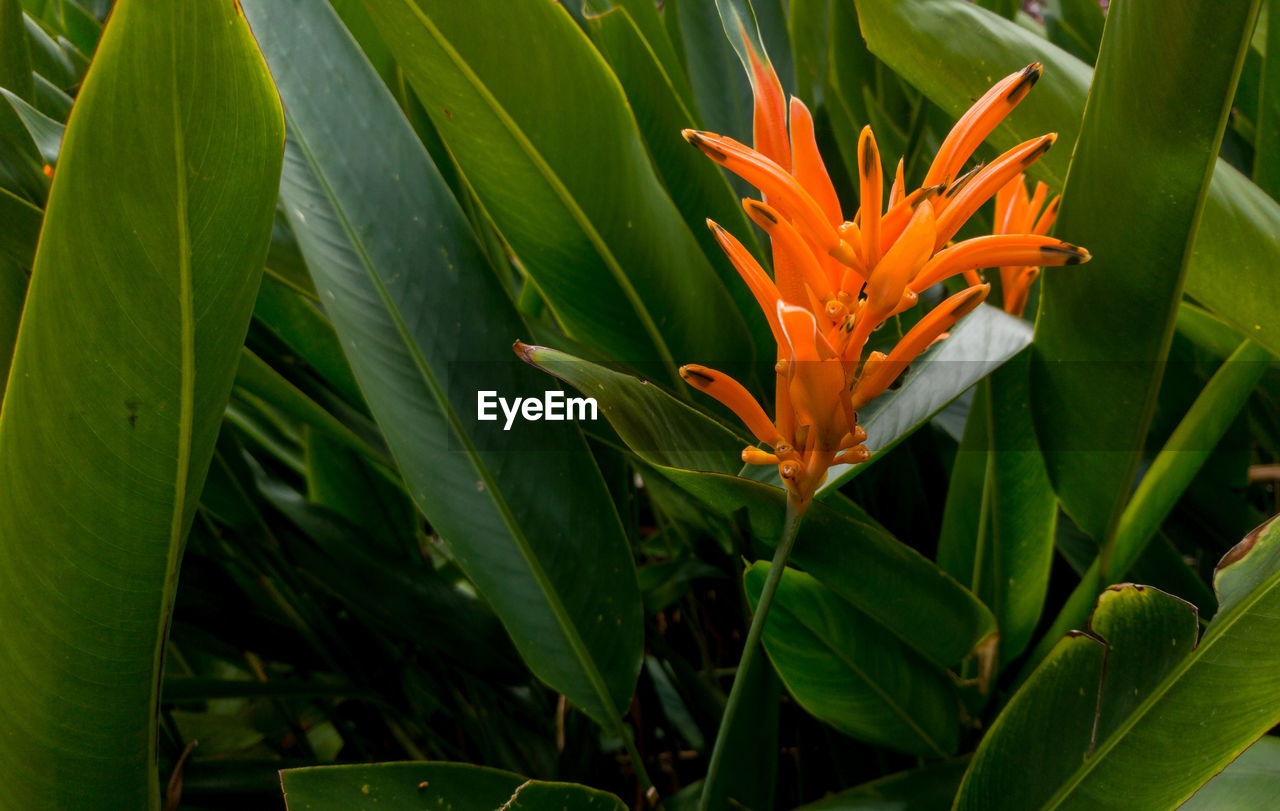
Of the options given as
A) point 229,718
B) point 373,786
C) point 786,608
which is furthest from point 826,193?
point 229,718

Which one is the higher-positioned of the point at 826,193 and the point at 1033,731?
the point at 826,193

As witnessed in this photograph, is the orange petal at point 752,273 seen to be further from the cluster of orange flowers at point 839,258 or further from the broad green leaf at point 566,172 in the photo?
the broad green leaf at point 566,172

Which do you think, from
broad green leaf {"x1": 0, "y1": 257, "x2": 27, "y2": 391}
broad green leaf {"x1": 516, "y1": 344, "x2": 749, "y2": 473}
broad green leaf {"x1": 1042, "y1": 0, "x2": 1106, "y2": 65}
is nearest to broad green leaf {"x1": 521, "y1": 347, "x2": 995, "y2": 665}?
broad green leaf {"x1": 516, "y1": 344, "x2": 749, "y2": 473}

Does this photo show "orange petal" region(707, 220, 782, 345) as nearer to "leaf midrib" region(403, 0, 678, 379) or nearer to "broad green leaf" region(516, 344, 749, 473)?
"broad green leaf" region(516, 344, 749, 473)

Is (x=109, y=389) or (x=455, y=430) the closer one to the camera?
(x=109, y=389)

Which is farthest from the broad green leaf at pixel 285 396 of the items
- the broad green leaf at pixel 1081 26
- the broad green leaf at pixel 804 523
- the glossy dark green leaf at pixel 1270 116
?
the broad green leaf at pixel 1081 26

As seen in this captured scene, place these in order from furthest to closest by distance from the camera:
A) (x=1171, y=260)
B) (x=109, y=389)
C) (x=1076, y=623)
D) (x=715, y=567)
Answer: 1. (x=715, y=567)
2. (x=1076, y=623)
3. (x=1171, y=260)
4. (x=109, y=389)

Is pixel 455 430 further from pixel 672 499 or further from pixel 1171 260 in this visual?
pixel 1171 260
